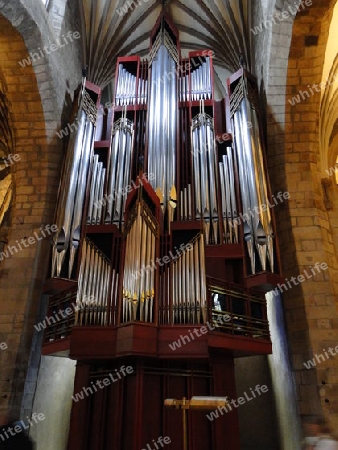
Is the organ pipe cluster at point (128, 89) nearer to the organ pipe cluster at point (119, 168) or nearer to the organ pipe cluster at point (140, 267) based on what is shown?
the organ pipe cluster at point (119, 168)

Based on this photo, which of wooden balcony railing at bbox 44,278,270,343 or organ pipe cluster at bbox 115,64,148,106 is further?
organ pipe cluster at bbox 115,64,148,106

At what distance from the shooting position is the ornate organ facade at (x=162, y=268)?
6414 mm

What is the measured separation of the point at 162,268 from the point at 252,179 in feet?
9.77

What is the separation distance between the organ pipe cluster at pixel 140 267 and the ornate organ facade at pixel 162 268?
0.06ft

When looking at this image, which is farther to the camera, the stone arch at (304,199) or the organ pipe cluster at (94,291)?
the stone arch at (304,199)

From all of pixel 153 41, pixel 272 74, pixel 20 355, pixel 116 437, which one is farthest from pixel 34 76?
pixel 116 437

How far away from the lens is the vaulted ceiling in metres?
12.8

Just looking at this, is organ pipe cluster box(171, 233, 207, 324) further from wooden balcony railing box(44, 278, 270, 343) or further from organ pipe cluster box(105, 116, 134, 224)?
organ pipe cluster box(105, 116, 134, 224)

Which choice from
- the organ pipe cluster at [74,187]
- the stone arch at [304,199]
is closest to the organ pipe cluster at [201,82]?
the stone arch at [304,199]

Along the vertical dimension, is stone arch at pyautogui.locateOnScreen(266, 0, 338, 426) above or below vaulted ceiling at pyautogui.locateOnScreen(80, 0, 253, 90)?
below

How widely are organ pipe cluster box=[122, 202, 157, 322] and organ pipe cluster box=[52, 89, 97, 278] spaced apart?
172 cm

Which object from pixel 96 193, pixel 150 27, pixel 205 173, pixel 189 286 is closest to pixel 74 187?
pixel 96 193

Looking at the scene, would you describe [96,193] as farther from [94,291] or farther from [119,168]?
[94,291]

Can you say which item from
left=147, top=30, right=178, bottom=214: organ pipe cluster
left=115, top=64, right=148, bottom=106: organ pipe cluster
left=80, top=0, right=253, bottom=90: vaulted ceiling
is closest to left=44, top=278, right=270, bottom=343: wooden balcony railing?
left=147, top=30, right=178, bottom=214: organ pipe cluster
